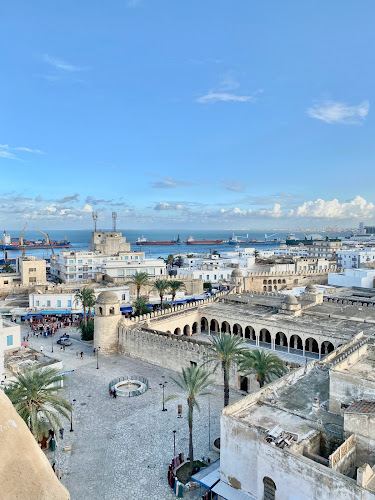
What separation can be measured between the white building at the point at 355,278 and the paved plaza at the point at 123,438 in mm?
35331

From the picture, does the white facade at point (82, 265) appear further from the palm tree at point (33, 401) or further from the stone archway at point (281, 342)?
the palm tree at point (33, 401)

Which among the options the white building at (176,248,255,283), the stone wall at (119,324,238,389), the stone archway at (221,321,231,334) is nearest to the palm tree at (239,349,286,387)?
the stone wall at (119,324,238,389)

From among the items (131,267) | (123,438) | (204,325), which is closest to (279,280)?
(131,267)

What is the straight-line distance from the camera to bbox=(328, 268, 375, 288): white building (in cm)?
5216

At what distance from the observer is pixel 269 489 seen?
41.7 feet

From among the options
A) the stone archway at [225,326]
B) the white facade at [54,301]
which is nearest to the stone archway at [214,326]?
the stone archway at [225,326]

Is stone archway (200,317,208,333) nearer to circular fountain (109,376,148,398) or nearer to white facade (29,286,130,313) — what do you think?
A: circular fountain (109,376,148,398)

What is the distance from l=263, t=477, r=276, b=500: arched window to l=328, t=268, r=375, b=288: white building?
147 ft

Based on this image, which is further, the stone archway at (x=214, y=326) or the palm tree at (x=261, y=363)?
the stone archway at (x=214, y=326)

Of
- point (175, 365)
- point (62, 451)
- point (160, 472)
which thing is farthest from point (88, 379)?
point (160, 472)

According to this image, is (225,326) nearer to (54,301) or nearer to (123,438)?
(123,438)

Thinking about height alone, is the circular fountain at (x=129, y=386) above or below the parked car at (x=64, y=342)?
below

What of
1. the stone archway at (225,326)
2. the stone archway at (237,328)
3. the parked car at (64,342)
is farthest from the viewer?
the stone archway at (225,326)

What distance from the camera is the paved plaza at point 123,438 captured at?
15328 mm
